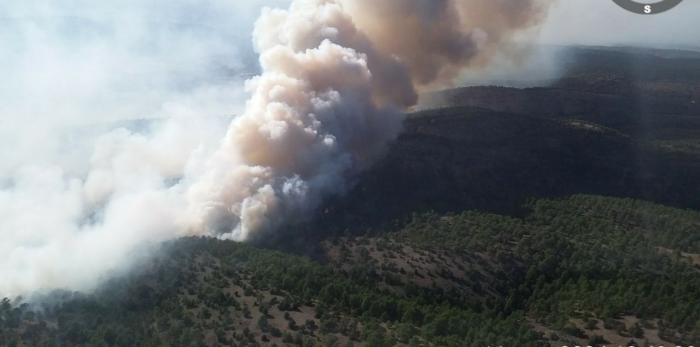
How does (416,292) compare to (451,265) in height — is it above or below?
below

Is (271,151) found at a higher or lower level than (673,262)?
higher

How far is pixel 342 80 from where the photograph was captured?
237ft

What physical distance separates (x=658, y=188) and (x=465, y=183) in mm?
22979

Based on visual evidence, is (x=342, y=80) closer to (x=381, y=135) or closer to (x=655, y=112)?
(x=381, y=135)

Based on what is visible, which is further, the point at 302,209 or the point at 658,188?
the point at 658,188

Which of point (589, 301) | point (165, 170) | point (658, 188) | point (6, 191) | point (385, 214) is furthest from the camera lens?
point (658, 188)

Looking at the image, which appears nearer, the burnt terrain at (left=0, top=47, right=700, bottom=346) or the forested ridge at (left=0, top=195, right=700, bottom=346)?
the forested ridge at (left=0, top=195, right=700, bottom=346)

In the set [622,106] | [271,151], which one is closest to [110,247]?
[271,151]

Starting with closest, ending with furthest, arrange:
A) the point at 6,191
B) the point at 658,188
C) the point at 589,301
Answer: the point at 589,301 → the point at 6,191 → the point at 658,188

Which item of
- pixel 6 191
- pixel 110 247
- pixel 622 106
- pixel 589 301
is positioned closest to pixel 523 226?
pixel 589 301

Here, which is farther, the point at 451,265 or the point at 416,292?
the point at 451,265

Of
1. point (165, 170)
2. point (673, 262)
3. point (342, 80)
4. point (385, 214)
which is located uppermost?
point (342, 80)

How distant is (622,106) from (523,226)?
260 ft

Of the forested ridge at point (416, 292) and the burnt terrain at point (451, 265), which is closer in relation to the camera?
the forested ridge at point (416, 292)
